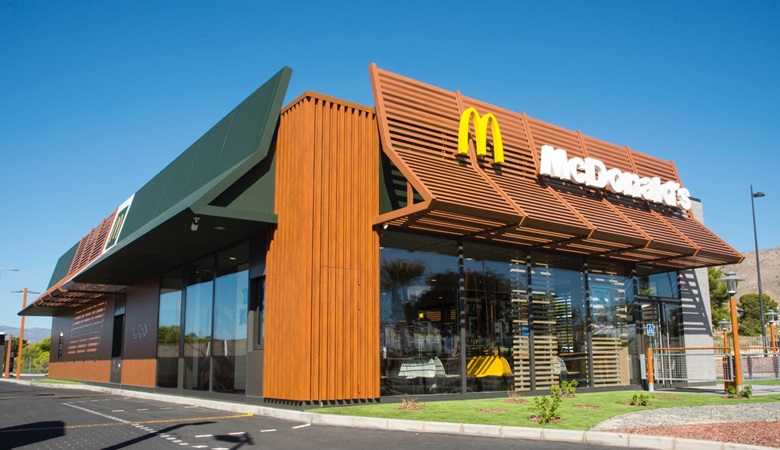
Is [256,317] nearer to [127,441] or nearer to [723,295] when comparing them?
[127,441]

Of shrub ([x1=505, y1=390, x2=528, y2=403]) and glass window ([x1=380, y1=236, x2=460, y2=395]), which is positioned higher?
glass window ([x1=380, y1=236, x2=460, y2=395])

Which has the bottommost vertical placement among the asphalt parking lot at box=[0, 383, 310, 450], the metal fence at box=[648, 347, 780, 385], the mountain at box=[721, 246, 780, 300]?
the asphalt parking lot at box=[0, 383, 310, 450]

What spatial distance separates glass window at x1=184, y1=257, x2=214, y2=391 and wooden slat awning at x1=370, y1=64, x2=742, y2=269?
6.63m

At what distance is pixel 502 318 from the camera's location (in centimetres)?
1677

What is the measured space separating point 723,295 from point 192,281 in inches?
2577

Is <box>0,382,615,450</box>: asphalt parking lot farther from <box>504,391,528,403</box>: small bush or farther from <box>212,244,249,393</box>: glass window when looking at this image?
<box>504,391,528,403</box>: small bush

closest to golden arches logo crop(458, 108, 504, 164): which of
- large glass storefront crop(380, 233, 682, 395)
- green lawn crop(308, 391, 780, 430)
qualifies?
large glass storefront crop(380, 233, 682, 395)

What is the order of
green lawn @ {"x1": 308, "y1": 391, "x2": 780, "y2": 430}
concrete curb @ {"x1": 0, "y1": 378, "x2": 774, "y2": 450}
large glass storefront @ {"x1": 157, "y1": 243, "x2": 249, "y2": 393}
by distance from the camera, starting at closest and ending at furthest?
concrete curb @ {"x1": 0, "y1": 378, "x2": 774, "y2": 450} < green lawn @ {"x1": 308, "y1": 391, "x2": 780, "y2": 430} < large glass storefront @ {"x1": 157, "y1": 243, "x2": 249, "y2": 393}

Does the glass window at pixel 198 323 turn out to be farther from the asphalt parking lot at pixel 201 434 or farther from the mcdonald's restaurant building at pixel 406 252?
the asphalt parking lot at pixel 201 434

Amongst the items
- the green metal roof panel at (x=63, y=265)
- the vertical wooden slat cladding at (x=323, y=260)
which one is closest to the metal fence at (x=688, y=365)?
the vertical wooden slat cladding at (x=323, y=260)

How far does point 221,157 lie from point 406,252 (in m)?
5.37

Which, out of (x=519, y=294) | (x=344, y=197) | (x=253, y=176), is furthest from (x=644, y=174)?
(x=253, y=176)

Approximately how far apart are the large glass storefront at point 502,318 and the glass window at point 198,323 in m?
6.02

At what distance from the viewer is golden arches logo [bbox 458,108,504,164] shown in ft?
51.3
